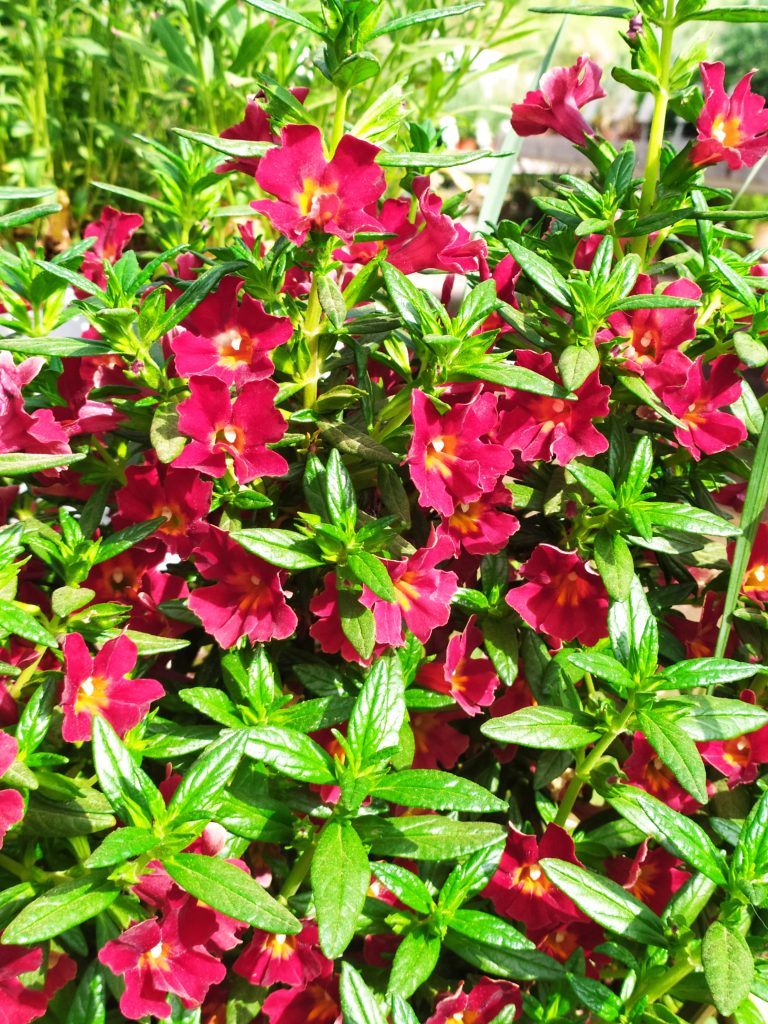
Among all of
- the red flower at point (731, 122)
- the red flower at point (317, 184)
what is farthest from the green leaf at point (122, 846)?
Answer: the red flower at point (731, 122)

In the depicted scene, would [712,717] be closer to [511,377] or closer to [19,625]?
[511,377]

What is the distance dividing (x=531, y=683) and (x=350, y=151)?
0.59 meters

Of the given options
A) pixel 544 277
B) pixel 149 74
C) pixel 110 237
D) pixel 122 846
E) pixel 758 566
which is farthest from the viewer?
pixel 149 74

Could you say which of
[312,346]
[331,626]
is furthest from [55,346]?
[331,626]

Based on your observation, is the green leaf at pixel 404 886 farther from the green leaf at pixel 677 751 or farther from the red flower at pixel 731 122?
the red flower at pixel 731 122

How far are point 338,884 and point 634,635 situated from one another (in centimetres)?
38

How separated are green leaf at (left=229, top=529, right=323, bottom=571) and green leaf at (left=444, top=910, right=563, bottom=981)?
0.38 meters

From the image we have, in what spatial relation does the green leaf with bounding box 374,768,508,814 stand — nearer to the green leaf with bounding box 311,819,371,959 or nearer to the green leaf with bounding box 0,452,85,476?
the green leaf with bounding box 311,819,371,959

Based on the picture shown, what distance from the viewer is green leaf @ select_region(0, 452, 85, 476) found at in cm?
84

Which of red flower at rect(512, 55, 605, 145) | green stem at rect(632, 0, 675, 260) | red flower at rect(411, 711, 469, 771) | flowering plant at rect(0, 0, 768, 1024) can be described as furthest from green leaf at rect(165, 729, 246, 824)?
red flower at rect(512, 55, 605, 145)

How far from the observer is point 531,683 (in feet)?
3.35

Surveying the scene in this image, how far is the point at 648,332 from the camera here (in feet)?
3.21

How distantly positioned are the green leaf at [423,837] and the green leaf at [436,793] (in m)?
0.05

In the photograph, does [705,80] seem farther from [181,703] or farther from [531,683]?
[181,703]
